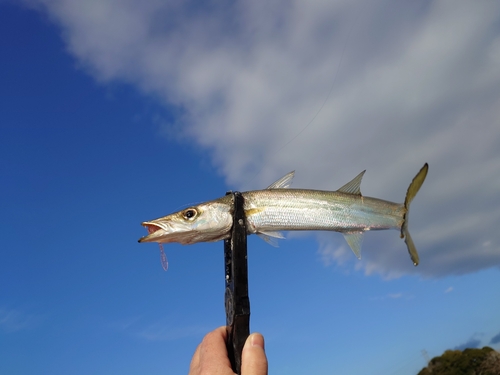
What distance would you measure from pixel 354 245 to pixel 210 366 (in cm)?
302

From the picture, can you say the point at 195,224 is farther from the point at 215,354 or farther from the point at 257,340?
the point at 257,340

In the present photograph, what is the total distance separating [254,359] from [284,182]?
307 centimetres

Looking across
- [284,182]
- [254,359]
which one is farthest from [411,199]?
[254,359]

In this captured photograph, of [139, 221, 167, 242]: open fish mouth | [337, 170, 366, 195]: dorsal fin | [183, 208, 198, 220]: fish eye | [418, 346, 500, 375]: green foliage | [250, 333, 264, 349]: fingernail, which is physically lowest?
[250, 333, 264, 349]: fingernail

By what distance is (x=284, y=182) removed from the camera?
24.2 ft

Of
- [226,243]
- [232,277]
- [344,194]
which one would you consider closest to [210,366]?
[232,277]

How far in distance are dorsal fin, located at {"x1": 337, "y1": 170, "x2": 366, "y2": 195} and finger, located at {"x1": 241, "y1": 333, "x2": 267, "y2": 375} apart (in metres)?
3.11

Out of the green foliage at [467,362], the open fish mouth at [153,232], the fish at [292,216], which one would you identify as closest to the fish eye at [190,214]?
the fish at [292,216]

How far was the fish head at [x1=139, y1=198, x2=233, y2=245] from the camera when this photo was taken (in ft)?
21.6

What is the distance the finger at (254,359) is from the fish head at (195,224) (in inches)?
70.9

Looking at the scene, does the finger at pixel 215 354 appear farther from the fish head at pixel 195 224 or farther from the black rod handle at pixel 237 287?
the fish head at pixel 195 224

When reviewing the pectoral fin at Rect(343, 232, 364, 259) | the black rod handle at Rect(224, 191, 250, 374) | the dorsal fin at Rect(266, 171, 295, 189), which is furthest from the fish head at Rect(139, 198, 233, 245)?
the pectoral fin at Rect(343, 232, 364, 259)

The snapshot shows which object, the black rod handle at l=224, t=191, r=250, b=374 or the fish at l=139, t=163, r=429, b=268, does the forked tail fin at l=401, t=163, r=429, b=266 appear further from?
the black rod handle at l=224, t=191, r=250, b=374

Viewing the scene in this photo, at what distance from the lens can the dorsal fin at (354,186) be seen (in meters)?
7.49
